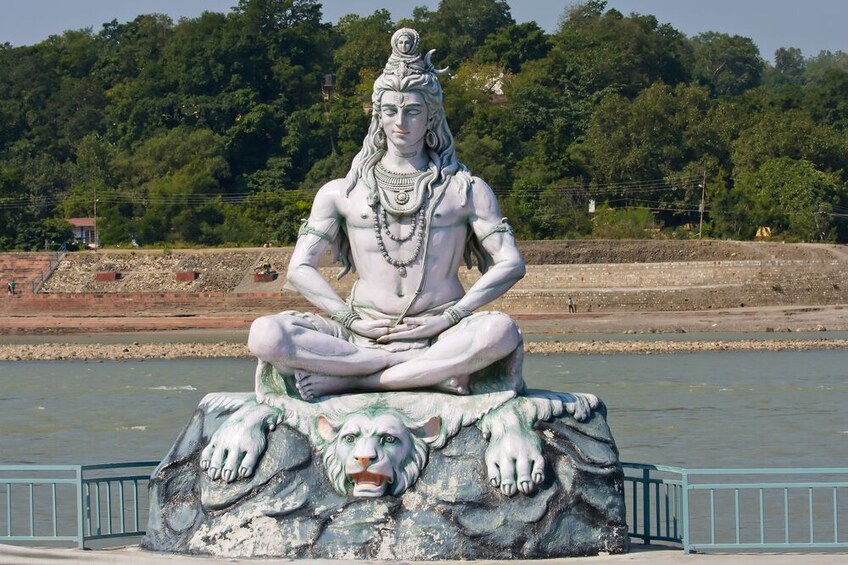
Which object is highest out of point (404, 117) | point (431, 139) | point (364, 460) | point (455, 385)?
point (404, 117)

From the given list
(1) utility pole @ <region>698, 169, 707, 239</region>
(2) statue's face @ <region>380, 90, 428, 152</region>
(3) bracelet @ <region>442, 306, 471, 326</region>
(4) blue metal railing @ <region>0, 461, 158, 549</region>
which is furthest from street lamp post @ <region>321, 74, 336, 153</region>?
(3) bracelet @ <region>442, 306, 471, 326</region>

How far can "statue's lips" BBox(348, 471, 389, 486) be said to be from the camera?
9484 millimetres

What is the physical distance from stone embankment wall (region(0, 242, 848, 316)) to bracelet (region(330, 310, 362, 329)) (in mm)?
34649

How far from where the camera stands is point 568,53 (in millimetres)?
73438

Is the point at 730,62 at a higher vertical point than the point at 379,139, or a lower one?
higher

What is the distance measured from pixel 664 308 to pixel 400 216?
38096 mm

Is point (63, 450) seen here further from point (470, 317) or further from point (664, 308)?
point (664, 308)

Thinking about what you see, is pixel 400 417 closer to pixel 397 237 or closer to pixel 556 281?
pixel 397 237

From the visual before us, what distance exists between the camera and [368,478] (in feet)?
→ 31.2

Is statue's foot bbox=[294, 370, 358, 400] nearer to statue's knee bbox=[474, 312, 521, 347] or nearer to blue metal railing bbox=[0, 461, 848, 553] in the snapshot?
statue's knee bbox=[474, 312, 521, 347]

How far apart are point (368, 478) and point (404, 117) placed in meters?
2.17

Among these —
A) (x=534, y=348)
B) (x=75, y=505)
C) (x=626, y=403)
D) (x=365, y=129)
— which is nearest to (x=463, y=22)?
(x=365, y=129)

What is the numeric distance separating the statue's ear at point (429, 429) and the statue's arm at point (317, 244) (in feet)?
3.56

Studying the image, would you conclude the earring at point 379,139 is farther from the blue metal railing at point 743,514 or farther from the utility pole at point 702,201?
the utility pole at point 702,201
